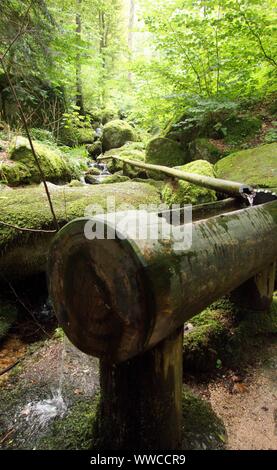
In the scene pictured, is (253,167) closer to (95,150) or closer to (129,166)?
(129,166)

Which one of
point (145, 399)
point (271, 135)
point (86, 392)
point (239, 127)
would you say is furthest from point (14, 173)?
point (145, 399)

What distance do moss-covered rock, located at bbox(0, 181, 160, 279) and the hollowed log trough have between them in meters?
2.49

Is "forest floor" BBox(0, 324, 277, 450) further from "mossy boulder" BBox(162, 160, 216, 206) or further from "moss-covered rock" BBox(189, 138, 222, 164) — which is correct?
"moss-covered rock" BBox(189, 138, 222, 164)

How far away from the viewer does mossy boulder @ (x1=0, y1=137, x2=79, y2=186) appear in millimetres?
6081

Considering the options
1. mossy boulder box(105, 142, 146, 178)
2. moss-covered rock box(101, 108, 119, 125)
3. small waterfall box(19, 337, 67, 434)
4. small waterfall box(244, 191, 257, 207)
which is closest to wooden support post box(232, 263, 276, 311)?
small waterfall box(244, 191, 257, 207)

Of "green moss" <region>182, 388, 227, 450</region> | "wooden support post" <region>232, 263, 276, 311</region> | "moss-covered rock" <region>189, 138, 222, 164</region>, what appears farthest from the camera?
"moss-covered rock" <region>189, 138, 222, 164</region>

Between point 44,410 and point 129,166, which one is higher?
point 129,166

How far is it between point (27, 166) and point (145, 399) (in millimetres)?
5976

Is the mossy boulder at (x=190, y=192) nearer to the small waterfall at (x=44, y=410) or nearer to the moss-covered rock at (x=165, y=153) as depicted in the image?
the moss-covered rock at (x=165, y=153)

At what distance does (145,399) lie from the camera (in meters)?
1.63

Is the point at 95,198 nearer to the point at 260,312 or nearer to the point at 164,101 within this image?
the point at 260,312

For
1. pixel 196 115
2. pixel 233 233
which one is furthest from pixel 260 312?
pixel 196 115

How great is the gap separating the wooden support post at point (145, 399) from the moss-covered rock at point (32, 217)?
2.55 meters
